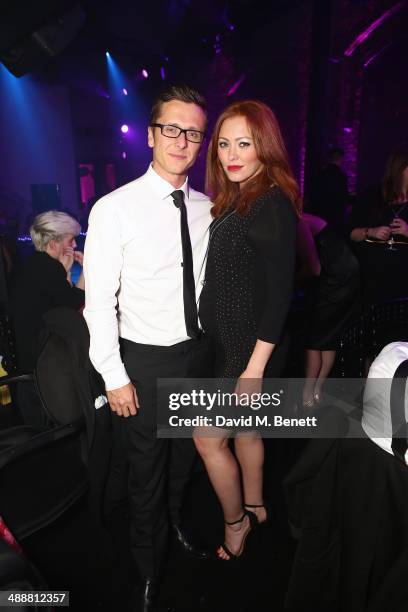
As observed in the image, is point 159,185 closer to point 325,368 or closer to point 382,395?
point 382,395

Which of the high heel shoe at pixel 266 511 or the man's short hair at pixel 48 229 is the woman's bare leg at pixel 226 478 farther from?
the man's short hair at pixel 48 229

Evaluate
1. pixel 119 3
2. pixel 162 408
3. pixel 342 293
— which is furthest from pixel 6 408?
pixel 119 3

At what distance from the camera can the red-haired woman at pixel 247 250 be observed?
135 centimetres

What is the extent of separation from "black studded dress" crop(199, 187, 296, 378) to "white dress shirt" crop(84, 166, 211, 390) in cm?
11

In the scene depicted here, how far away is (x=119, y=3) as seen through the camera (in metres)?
7.14

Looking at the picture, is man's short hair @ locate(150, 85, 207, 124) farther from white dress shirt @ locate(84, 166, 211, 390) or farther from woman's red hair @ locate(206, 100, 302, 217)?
white dress shirt @ locate(84, 166, 211, 390)

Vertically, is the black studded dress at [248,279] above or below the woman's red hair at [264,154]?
below

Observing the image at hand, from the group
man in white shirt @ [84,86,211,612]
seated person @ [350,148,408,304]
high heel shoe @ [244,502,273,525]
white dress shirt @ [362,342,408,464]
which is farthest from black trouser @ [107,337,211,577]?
seated person @ [350,148,408,304]

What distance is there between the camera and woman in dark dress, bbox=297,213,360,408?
220 centimetres

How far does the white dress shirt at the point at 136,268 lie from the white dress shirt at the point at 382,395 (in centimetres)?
73

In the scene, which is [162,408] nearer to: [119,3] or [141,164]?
[119,3]

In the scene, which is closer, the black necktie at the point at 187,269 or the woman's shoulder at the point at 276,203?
the woman's shoulder at the point at 276,203

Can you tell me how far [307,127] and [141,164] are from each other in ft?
17.9

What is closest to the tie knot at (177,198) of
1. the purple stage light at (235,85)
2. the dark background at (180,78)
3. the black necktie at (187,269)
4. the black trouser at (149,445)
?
the black necktie at (187,269)
